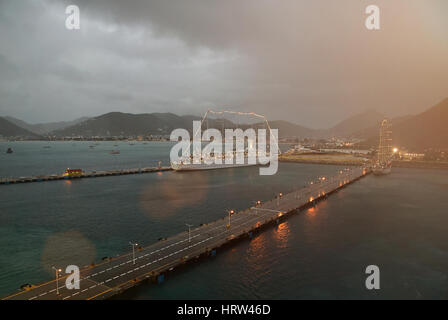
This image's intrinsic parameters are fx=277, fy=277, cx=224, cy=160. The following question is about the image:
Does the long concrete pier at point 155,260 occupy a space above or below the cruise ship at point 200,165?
below

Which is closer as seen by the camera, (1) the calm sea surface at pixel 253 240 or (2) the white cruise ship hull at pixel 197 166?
(1) the calm sea surface at pixel 253 240

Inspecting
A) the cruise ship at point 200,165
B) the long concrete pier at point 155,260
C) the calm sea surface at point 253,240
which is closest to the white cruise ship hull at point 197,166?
the cruise ship at point 200,165

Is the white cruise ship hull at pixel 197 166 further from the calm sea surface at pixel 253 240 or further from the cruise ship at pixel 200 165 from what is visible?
the calm sea surface at pixel 253 240

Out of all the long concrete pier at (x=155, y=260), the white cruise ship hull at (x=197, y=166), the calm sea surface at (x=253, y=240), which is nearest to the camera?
the long concrete pier at (x=155, y=260)

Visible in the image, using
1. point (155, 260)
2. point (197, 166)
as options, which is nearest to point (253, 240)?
point (155, 260)

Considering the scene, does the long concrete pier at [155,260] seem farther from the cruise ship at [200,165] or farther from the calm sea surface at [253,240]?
the cruise ship at [200,165]

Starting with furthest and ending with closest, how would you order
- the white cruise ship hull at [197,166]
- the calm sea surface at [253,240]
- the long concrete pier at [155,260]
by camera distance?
1. the white cruise ship hull at [197,166]
2. the calm sea surface at [253,240]
3. the long concrete pier at [155,260]
